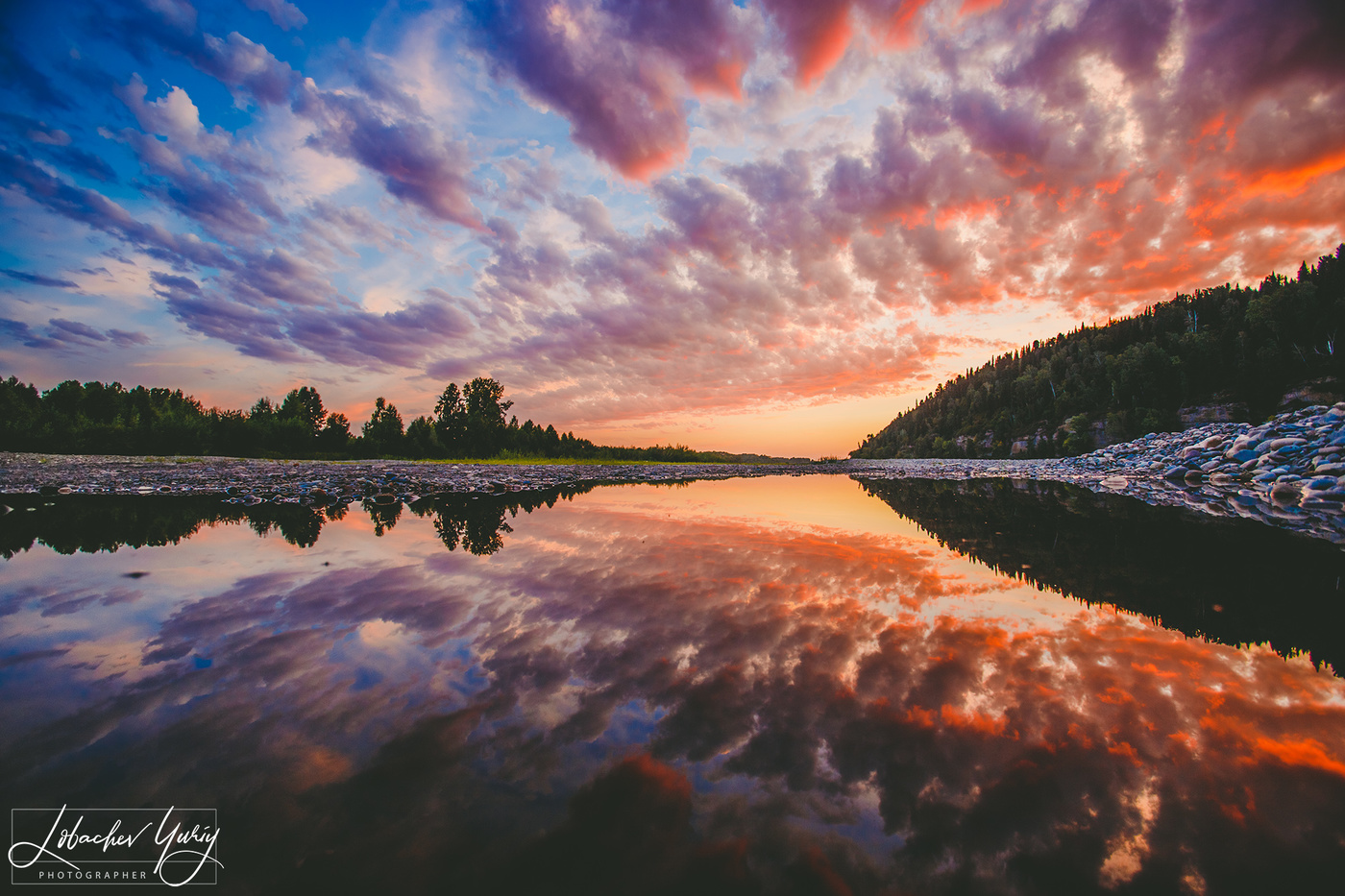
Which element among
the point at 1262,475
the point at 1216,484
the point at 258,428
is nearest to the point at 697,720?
the point at 1262,475

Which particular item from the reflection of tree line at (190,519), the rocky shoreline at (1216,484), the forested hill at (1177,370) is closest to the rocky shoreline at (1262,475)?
the rocky shoreline at (1216,484)

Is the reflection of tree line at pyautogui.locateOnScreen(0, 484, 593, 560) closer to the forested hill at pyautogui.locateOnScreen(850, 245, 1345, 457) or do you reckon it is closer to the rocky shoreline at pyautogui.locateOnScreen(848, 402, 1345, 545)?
the rocky shoreline at pyautogui.locateOnScreen(848, 402, 1345, 545)

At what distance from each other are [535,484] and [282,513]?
1235cm

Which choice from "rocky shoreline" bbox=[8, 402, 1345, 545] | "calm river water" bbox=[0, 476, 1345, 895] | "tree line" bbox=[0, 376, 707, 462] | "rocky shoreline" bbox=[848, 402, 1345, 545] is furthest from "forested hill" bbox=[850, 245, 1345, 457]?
"calm river water" bbox=[0, 476, 1345, 895]

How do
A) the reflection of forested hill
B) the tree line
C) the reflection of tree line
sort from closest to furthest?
the reflection of forested hill, the reflection of tree line, the tree line

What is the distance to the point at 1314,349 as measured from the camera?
65.0 meters

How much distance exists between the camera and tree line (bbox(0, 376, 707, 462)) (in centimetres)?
5984

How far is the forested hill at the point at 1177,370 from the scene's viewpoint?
67125mm

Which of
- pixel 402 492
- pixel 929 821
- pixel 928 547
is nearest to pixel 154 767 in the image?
pixel 929 821

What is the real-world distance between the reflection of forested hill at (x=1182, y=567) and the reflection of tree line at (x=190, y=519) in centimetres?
1009

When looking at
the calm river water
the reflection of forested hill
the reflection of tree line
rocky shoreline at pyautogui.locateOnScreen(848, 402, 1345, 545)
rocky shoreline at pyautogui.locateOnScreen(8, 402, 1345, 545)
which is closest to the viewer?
the calm river water

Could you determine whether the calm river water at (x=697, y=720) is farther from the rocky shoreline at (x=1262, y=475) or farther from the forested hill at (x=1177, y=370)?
the forested hill at (x=1177, y=370)

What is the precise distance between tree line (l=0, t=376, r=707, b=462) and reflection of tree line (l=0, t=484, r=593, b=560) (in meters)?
53.6

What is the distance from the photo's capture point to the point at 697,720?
3264 millimetres
